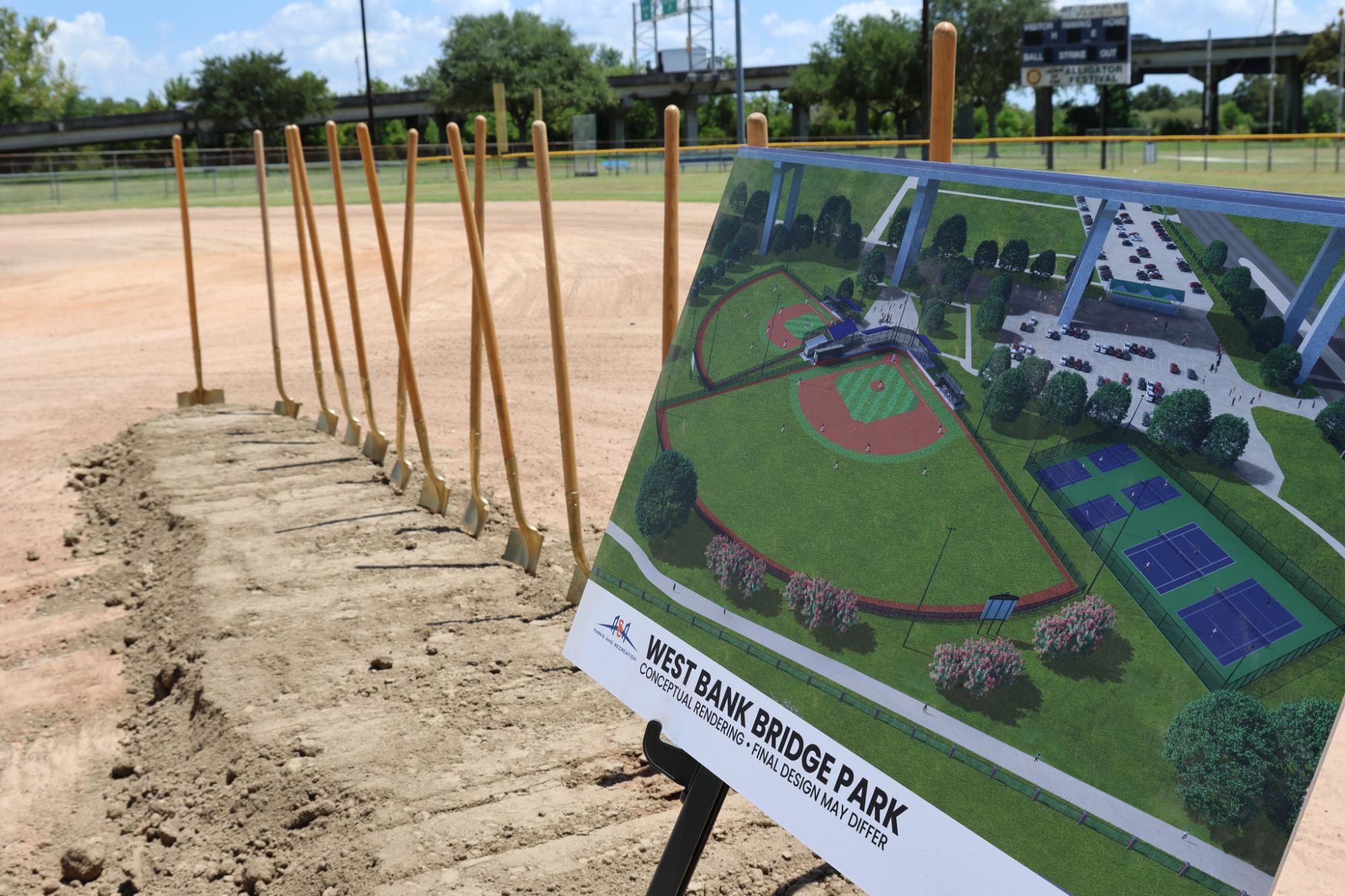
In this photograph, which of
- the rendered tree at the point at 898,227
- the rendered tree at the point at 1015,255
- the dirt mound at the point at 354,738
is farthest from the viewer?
the dirt mound at the point at 354,738

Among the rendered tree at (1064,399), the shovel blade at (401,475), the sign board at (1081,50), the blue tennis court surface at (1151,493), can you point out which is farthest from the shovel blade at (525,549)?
the sign board at (1081,50)

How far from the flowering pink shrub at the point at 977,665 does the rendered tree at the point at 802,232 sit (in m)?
0.92

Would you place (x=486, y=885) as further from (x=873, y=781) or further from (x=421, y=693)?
(x=873, y=781)

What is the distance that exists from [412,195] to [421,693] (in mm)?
3396

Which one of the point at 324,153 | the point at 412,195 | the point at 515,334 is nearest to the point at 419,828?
the point at 412,195

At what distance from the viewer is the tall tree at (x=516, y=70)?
60.7 meters

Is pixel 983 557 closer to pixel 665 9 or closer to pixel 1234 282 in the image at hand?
pixel 1234 282

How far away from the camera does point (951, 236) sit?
193 centimetres

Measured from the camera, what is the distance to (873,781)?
1776 millimetres

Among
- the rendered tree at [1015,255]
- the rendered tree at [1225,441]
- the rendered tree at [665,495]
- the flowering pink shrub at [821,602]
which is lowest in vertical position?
the flowering pink shrub at [821,602]

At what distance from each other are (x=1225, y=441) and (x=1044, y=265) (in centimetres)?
43

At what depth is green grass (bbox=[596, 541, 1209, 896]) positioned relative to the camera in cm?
148

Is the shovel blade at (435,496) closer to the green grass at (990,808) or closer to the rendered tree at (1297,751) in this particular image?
the green grass at (990,808)

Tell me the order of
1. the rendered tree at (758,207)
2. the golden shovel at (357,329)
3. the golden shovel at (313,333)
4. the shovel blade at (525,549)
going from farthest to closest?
the golden shovel at (313,333)
the golden shovel at (357,329)
the shovel blade at (525,549)
the rendered tree at (758,207)
